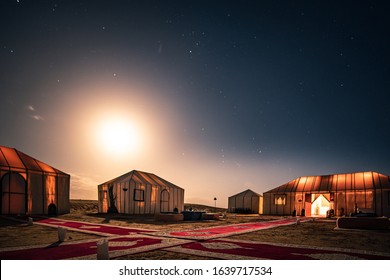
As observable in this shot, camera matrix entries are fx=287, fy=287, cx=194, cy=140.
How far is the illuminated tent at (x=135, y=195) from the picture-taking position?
86.6 feet

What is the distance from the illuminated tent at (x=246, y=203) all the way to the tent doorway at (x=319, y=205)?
9264 millimetres

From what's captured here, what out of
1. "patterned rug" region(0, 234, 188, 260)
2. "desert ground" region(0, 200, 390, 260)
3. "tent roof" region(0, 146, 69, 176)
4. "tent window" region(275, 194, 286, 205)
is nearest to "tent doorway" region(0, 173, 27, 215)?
"tent roof" region(0, 146, 69, 176)

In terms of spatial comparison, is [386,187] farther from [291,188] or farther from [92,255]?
[92,255]

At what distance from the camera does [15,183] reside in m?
20.6

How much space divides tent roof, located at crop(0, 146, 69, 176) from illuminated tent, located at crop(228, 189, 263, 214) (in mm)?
23447

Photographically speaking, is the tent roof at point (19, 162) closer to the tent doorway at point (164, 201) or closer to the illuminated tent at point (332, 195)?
the tent doorway at point (164, 201)

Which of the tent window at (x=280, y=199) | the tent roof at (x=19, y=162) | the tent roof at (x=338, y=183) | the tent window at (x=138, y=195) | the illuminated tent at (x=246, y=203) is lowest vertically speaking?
the illuminated tent at (x=246, y=203)

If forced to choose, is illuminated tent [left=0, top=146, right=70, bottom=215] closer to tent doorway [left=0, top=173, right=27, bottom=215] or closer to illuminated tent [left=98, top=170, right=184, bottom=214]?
tent doorway [left=0, top=173, right=27, bottom=215]

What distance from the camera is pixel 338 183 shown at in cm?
2948

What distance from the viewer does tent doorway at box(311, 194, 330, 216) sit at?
29984mm

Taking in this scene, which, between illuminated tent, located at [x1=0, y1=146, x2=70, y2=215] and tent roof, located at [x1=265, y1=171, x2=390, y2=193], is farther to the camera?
tent roof, located at [x1=265, y1=171, x2=390, y2=193]

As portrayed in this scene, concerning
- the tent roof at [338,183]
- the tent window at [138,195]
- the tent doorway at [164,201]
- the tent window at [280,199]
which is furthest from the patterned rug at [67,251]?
the tent window at [280,199]

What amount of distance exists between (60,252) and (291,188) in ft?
96.1

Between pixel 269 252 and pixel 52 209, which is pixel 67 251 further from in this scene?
pixel 52 209
